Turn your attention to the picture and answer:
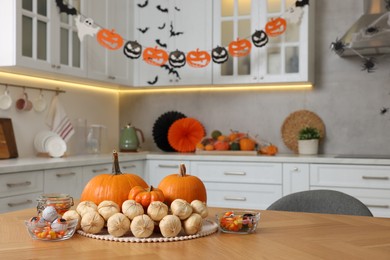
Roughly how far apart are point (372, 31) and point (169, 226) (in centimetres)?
297

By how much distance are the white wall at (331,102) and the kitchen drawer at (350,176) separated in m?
0.67

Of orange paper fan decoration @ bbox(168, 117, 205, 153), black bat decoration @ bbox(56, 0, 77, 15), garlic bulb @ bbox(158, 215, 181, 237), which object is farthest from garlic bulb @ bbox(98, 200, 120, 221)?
orange paper fan decoration @ bbox(168, 117, 205, 153)

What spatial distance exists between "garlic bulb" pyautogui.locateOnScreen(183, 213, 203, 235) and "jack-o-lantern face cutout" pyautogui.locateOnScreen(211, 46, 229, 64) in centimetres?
299

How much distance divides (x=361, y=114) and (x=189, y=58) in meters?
1.47

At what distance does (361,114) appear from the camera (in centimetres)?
427

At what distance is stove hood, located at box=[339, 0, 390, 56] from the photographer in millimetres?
3742

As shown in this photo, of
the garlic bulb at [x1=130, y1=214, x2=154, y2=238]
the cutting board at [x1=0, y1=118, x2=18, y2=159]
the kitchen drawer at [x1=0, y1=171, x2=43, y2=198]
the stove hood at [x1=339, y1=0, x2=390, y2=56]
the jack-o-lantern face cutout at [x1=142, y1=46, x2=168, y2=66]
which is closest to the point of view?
the garlic bulb at [x1=130, y1=214, x2=154, y2=238]

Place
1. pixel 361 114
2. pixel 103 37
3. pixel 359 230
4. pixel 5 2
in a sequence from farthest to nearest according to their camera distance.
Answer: pixel 361 114 → pixel 103 37 → pixel 5 2 → pixel 359 230

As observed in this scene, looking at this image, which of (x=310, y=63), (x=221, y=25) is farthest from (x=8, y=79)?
(x=310, y=63)

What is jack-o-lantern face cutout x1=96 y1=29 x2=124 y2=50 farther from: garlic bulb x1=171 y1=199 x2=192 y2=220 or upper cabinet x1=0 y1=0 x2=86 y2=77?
garlic bulb x1=171 y1=199 x2=192 y2=220

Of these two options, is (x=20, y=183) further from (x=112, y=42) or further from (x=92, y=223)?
(x=92, y=223)

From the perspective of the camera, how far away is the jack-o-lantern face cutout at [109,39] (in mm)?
3988

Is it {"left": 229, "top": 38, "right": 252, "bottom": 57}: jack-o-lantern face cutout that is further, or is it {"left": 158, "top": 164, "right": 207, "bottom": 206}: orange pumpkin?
{"left": 229, "top": 38, "right": 252, "bottom": 57}: jack-o-lantern face cutout

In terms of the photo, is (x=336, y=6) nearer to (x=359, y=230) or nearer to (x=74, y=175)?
(x=74, y=175)
